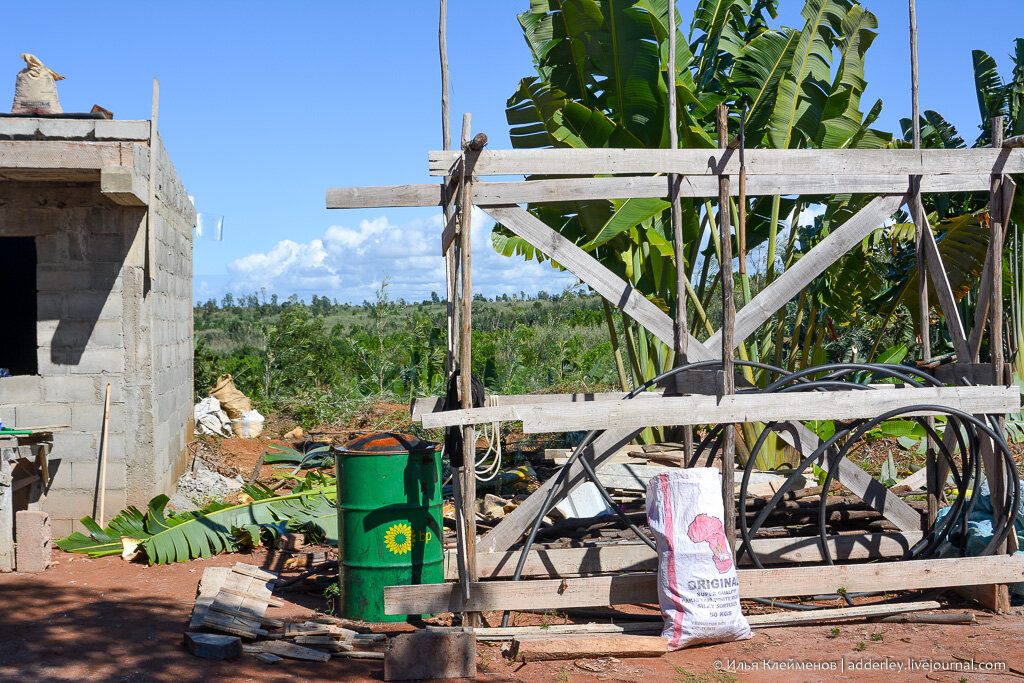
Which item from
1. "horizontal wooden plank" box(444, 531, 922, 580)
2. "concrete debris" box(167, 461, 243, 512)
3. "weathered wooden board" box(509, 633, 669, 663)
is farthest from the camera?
"concrete debris" box(167, 461, 243, 512)

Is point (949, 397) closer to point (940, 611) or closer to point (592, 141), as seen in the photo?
point (940, 611)

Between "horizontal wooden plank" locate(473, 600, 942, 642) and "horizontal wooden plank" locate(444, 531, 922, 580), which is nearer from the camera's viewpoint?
"horizontal wooden plank" locate(473, 600, 942, 642)

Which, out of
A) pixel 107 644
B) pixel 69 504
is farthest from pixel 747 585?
pixel 69 504

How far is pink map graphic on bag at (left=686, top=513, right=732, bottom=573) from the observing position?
15.6 feet

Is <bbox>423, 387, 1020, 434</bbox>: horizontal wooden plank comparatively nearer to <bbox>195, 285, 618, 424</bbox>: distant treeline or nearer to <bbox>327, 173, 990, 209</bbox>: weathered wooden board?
<bbox>327, 173, 990, 209</bbox>: weathered wooden board

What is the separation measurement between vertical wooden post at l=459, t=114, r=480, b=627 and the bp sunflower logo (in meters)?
0.57

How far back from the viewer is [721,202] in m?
4.90

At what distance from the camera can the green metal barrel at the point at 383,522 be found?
539 cm

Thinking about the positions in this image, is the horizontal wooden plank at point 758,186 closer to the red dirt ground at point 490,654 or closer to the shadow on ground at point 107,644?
the red dirt ground at point 490,654

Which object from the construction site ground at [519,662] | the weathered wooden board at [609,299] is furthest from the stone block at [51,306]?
the weathered wooden board at [609,299]

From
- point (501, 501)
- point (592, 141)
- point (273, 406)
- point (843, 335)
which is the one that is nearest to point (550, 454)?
point (501, 501)

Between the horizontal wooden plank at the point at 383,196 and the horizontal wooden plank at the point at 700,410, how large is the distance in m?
1.51

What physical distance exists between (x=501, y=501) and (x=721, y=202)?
411 centimetres

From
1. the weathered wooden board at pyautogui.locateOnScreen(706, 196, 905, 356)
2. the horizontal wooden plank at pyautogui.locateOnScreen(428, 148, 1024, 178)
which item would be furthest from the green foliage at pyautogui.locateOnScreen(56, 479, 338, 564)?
the weathered wooden board at pyautogui.locateOnScreen(706, 196, 905, 356)
